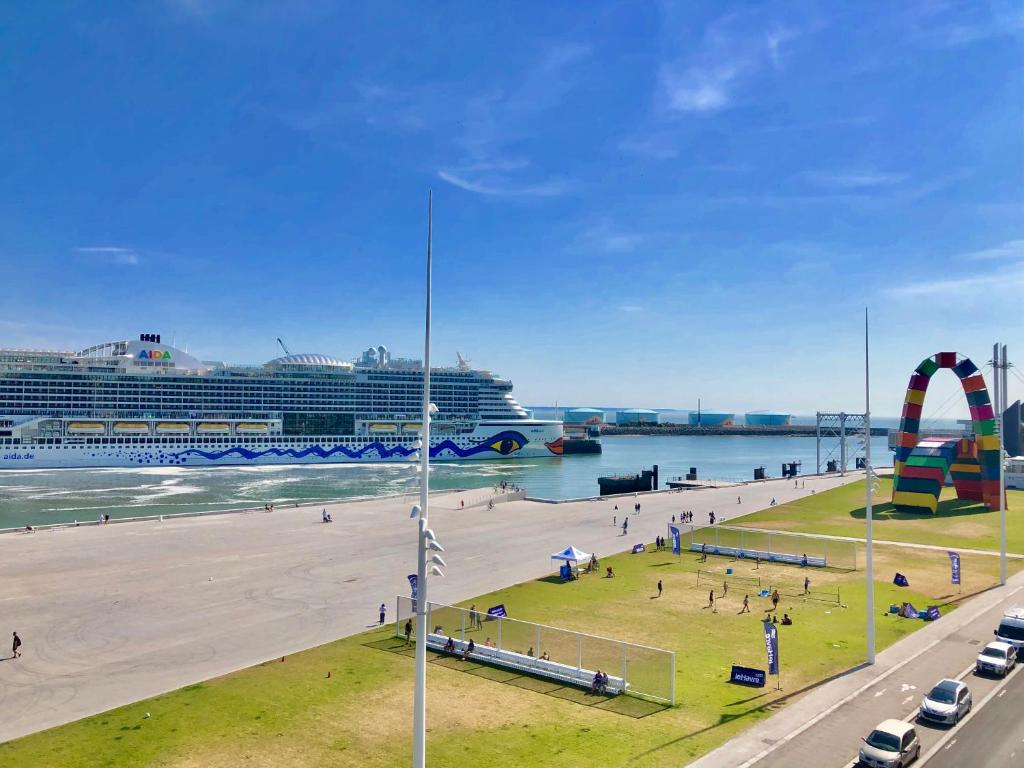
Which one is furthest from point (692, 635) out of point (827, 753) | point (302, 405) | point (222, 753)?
point (302, 405)

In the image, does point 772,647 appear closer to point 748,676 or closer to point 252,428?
point 748,676

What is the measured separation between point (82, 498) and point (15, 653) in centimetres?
5209

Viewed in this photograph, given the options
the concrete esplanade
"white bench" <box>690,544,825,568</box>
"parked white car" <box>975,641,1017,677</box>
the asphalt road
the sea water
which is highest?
"parked white car" <box>975,641,1017,677</box>

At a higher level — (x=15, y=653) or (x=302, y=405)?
(x=302, y=405)

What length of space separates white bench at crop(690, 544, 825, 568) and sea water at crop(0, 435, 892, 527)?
3141 centimetres

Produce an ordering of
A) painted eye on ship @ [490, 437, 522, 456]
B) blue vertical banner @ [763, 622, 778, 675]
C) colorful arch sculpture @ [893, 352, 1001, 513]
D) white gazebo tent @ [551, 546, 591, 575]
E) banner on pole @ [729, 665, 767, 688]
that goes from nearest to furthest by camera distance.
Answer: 1. banner on pole @ [729, 665, 767, 688]
2. blue vertical banner @ [763, 622, 778, 675]
3. white gazebo tent @ [551, 546, 591, 575]
4. colorful arch sculpture @ [893, 352, 1001, 513]
5. painted eye on ship @ [490, 437, 522, 456]

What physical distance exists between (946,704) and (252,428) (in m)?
104

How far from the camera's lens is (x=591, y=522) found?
48375 millimetres

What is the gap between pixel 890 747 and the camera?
44.3ft

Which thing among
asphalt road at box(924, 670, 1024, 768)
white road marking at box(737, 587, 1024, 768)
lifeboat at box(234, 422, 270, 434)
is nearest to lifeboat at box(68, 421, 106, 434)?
lifeboat at box(234, 422, 270, 434)

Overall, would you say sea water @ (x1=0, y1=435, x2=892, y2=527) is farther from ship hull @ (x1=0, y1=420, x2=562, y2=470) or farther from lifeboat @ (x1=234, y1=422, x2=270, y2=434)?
lifeboat @ (x1=234, y1=422, x2=270, y2=434)

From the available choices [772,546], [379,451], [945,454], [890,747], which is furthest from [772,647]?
[379,451]

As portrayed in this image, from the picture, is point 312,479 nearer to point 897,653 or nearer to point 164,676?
point 164,676

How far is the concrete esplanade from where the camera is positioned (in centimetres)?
1967
